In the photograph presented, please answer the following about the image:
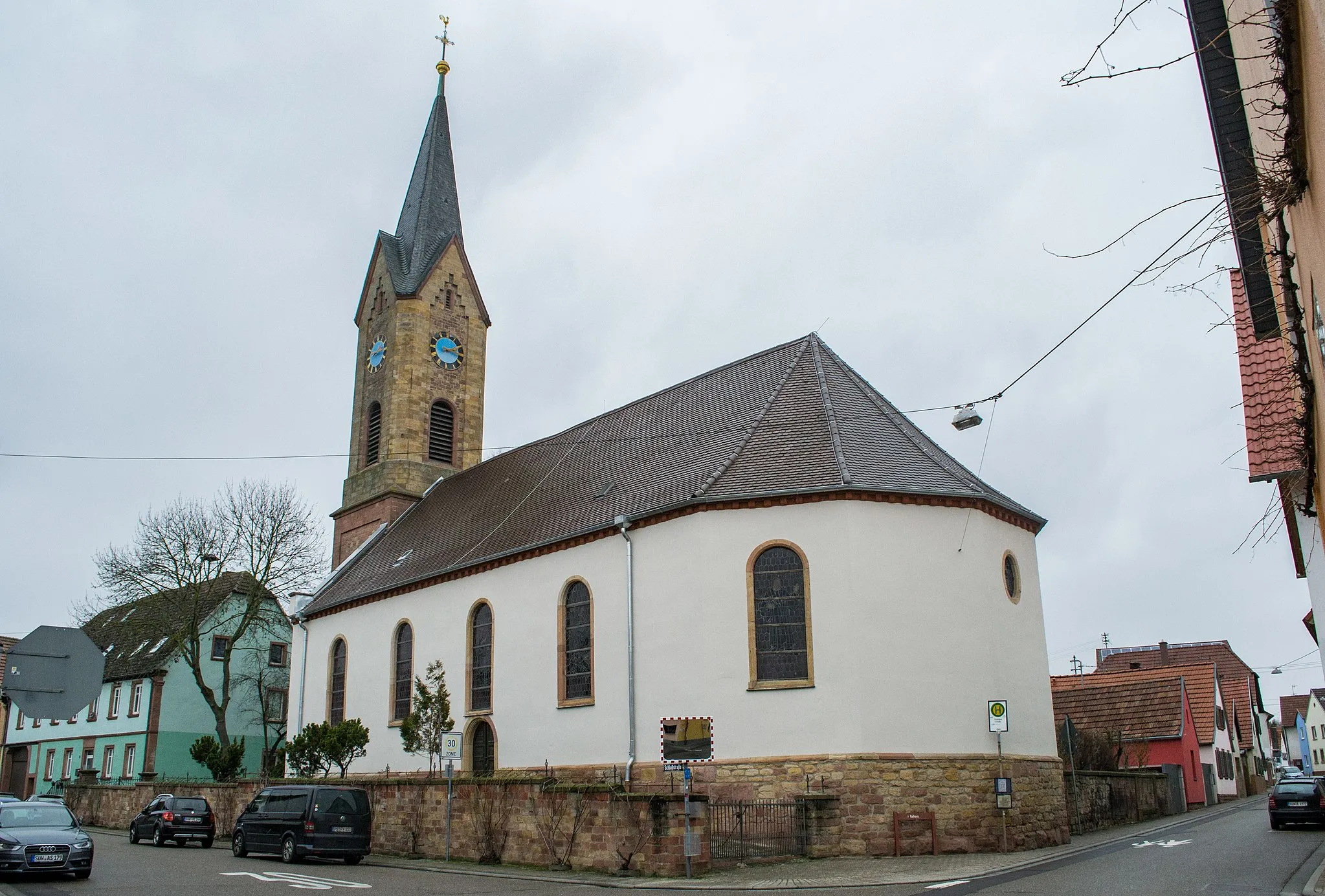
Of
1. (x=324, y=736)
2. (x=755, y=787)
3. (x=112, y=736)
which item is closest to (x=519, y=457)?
(x=324, y=736)

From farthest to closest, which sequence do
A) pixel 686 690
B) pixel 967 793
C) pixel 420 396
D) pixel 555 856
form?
pixel 420 396 < pixel 686 690 < pixel 967 793 < pixel 555 856

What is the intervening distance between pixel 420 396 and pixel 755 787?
21689mm

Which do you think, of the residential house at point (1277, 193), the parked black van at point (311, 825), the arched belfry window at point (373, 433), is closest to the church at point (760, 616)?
the parked black van at point (311, 825)

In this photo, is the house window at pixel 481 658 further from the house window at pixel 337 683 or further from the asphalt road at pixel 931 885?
the house window at pixel 337 683

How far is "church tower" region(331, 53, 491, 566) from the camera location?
35.9 metres

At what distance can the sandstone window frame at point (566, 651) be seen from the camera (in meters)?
21.8

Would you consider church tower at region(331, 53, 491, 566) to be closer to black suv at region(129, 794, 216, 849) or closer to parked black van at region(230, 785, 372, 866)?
black suv at region(129, 794, 216, 849)

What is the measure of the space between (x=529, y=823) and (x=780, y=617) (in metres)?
5.65

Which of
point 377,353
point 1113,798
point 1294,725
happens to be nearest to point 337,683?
point 377,353

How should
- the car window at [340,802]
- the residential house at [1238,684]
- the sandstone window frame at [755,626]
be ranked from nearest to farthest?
the sandstone window frame at [755,626] → the car window at [340,802] → the residential house at [1238,684]

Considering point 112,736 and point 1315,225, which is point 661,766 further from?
point 112,736

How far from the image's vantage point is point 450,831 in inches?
782

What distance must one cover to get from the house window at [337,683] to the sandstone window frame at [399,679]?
2938mm

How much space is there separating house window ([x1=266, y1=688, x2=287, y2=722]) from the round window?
3306 cm
